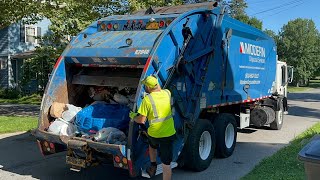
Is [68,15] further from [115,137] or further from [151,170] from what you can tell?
[151,170]

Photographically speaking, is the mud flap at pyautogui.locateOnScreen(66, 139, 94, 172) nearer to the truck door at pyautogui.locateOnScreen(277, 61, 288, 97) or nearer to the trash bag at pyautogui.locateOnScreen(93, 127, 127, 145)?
the trash bag at pyautogui.locateOnScreen(93, 127, 127, 145)

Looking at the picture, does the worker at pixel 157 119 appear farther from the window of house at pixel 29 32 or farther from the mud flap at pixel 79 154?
the window of house at pixel 29 32

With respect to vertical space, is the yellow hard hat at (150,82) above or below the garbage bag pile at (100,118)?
above

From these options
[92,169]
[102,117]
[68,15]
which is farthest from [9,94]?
[102,117]

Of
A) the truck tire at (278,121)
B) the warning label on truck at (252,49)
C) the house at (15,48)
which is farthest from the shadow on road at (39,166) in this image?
the house at (15,48)

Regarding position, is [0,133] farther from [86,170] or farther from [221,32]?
[221,32]

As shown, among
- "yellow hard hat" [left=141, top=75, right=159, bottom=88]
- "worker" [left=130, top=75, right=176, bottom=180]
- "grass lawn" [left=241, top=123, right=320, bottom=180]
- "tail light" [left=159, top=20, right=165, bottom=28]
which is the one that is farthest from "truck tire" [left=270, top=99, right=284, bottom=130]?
"yellow hard hat" [left=141, top=75, right=159, bottom=88]

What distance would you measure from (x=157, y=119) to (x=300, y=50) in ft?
181

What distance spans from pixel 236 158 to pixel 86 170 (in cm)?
300

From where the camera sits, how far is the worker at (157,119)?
17.8ft

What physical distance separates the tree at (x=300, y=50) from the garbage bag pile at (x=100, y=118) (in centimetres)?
5188

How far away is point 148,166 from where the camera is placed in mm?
5707

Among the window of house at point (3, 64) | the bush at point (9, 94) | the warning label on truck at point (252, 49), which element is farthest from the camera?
the window of house at point (3, 64)

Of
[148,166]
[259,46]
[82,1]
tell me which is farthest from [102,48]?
[82,1]
